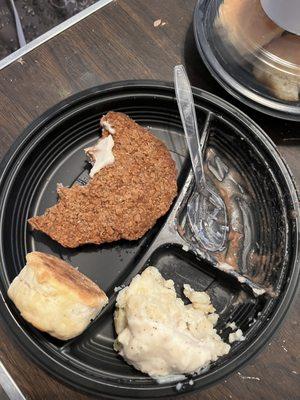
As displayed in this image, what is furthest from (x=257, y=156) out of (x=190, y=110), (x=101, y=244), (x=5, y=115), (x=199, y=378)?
(x=5, y=115)

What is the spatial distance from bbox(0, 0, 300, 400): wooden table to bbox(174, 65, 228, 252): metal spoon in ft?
0.59

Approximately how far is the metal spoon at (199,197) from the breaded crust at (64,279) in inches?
13.8

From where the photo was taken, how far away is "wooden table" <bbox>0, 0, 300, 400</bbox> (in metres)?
1.40

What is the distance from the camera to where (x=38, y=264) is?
1.11 metres

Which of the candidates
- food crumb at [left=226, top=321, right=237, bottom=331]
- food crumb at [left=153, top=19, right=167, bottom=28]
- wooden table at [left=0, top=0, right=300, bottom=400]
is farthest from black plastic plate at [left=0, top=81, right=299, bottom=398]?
food crumb at [left=153, top=19, right=167, bottom=28]

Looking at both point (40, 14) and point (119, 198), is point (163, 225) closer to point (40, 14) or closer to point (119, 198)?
point (119, 198)

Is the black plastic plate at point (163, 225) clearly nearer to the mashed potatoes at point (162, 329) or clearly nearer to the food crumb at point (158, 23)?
the mashed potatoes at point (162, 329)

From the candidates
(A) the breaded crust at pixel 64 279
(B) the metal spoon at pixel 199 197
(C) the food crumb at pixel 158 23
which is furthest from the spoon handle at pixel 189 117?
(A) the breaded crust at pixel 64 279

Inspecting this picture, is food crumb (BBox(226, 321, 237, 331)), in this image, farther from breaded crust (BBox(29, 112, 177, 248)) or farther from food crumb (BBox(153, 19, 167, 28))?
food crumb (BBox(153, 19, 167, 28))

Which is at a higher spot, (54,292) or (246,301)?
(246,301)

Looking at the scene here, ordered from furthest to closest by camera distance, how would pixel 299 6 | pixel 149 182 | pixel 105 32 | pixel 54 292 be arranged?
pixel 105 32, pixel 149 182, pixel 299 6, pixel 54 292

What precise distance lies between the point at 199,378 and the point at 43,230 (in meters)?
0.55

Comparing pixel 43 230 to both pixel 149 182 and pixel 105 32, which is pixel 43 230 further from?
pixel 105 32

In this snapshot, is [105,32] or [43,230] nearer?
[43,230]
